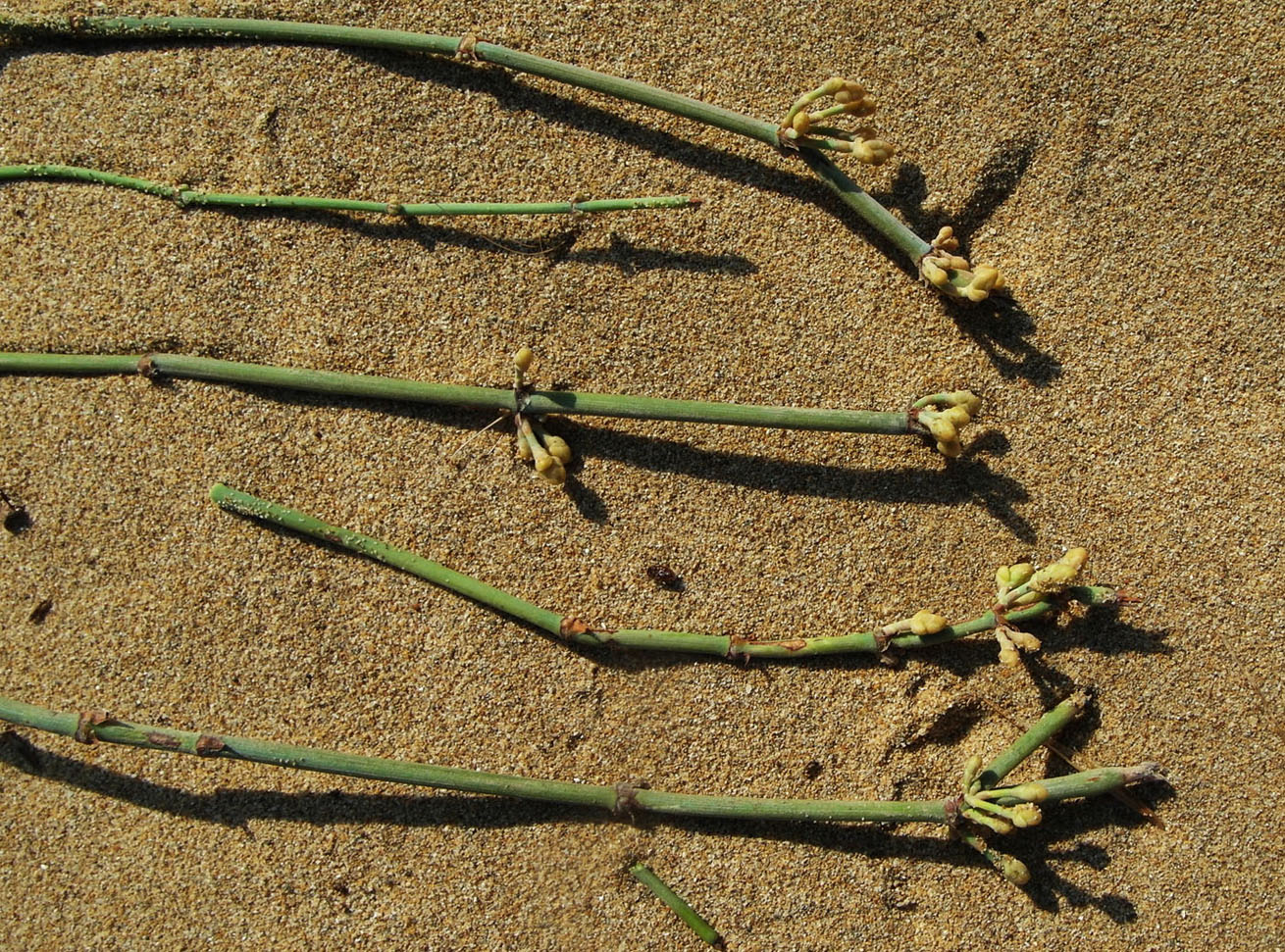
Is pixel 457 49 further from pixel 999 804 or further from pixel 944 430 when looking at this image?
pixel 999 804

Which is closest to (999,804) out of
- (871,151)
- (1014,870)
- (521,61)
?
(1014,870)

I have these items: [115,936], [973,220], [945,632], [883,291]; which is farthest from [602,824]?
[973,220]

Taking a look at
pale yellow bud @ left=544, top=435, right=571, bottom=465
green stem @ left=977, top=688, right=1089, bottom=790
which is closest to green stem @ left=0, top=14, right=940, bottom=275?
pale yellow bud @ left=544, top=435, right=571, bottom=465

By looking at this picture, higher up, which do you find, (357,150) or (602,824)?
(357,150)

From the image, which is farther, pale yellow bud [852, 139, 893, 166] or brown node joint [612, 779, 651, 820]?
brown node joint [612, 779, 651, 820]

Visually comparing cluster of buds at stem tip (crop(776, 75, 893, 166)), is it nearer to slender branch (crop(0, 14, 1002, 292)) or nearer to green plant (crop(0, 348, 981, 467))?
slender branch (crop(0, 14, 1002, 292))

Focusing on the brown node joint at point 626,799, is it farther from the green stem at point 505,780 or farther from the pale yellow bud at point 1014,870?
the pale yellow bud at point 1014,870

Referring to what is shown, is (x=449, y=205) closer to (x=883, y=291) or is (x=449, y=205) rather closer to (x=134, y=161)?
(x=134, y=161)
